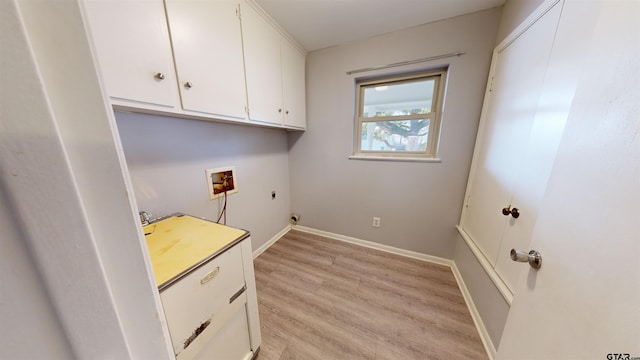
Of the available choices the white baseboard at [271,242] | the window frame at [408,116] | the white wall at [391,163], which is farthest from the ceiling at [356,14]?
the white baseboard at [271,242]

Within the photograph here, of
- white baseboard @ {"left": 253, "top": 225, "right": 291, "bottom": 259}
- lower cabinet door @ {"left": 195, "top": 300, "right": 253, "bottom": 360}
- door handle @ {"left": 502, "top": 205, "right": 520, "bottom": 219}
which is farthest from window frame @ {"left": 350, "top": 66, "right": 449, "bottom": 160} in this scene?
lower cabinet door @ {"left": 195, "top": 300, "right": 253, "bottom": 360}

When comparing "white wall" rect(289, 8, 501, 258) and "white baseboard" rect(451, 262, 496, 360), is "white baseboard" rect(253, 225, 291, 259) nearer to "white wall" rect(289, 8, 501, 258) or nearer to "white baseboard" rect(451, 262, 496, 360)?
"white wall" rect(289, 8, 501, 258)

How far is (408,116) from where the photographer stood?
6.08 feet

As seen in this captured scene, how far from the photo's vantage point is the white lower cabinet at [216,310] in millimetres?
692

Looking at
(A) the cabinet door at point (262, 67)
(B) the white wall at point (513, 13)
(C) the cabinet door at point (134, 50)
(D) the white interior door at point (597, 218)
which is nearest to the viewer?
(D) the white interior door at point (597, 218)

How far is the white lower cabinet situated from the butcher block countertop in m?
0.03

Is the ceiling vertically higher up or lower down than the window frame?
higher up

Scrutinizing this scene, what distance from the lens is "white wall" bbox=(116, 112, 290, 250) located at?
1095 mm

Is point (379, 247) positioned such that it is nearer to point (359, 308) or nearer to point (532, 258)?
point (359, 308)

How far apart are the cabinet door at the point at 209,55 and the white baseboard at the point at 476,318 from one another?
7.02 feet

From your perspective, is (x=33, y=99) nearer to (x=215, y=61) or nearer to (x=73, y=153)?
(x=73, y=153)

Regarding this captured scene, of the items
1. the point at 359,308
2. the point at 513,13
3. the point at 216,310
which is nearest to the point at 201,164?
the point at 216,310

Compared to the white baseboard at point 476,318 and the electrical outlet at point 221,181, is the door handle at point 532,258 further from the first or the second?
the electrical outlet at point 221,181

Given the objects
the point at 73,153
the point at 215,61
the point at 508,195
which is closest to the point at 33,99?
the point at 73,153
